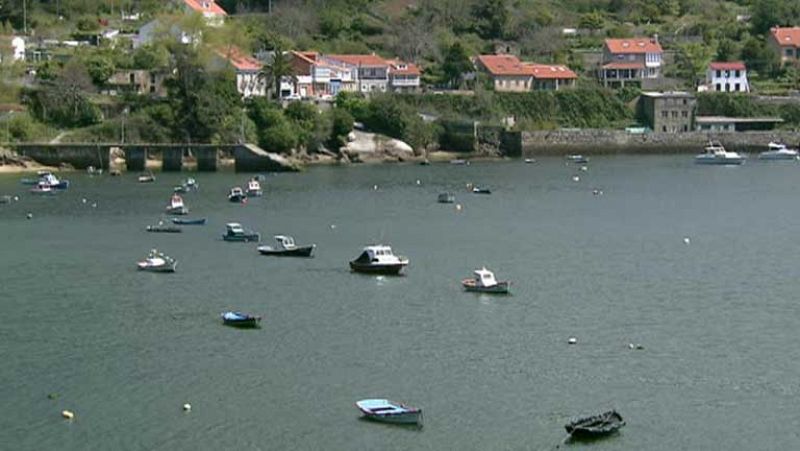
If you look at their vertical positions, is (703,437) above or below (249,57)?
below

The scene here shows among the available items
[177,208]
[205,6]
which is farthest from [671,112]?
[177,208]

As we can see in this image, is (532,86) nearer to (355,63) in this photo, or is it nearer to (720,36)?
(355,63)

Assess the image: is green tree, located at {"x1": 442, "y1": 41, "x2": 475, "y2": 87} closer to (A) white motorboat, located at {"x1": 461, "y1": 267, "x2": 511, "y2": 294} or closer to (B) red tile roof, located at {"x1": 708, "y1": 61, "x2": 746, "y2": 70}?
(B) red tile roof, located at {"x1": 708, "y1": 61, "x2": 746, "y2": 70}

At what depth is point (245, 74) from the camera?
84.6 meters

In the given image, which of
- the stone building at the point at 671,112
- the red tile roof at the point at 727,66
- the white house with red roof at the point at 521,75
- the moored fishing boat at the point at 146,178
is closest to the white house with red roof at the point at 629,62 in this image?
the white house with red roof at the point at 521,75

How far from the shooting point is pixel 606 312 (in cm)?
3438

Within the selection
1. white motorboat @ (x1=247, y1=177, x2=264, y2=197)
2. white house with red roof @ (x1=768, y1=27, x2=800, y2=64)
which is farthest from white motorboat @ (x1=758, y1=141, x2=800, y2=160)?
white motorboat @ (x1=247, y1=177, x2=264, y2=197)

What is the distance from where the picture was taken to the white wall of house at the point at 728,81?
9475 cm

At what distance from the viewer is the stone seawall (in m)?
85.9

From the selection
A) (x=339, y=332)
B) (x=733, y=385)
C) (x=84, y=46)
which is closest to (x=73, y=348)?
(x=339, y=332)

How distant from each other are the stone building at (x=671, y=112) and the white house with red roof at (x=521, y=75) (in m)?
5.30

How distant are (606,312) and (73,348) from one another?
454 inches

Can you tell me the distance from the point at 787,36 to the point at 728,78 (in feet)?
25.0

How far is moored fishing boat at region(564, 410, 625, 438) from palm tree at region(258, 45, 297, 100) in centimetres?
6027
